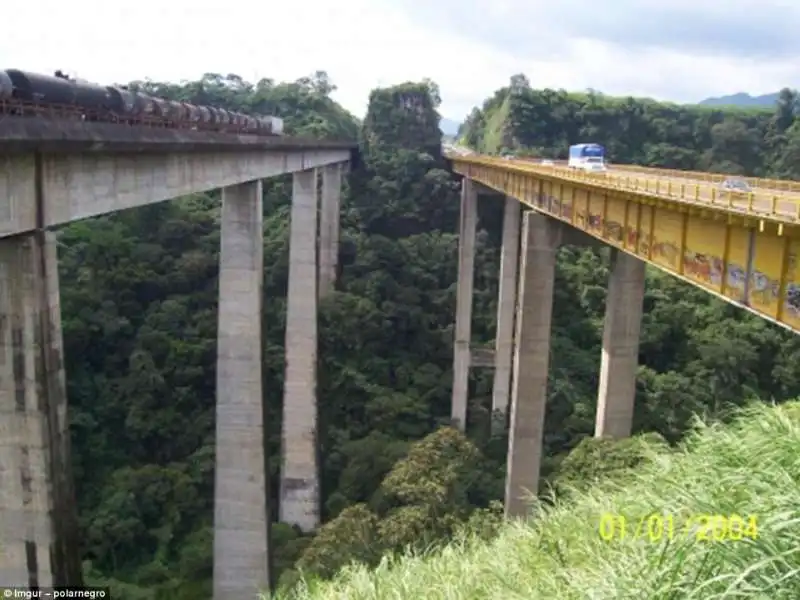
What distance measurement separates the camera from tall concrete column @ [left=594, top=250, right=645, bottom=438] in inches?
781

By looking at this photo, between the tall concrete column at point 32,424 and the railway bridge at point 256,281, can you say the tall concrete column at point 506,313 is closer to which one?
the railway bridge at point 256,281

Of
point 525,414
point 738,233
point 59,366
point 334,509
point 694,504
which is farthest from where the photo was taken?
point 334,509

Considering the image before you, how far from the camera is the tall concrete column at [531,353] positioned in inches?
881

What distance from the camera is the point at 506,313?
37.3 meters

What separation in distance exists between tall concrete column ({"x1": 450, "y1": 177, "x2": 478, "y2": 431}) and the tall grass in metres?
27.7

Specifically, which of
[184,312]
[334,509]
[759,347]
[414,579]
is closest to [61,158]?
[414,579]

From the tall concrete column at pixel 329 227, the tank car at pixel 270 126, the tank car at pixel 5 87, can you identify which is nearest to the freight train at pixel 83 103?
the tank car at pixel 5 87

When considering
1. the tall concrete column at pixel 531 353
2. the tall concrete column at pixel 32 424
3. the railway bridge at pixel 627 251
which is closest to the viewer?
the tall concrete column at pixel 32 424

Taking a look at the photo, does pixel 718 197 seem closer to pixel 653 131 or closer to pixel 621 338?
pixel 621 338

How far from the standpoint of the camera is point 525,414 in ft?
74.0

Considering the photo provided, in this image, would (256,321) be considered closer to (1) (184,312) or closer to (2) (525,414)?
(2) (525,414)

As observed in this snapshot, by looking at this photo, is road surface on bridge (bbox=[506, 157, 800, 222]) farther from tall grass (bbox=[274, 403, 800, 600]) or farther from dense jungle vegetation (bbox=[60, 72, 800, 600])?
dense jungle vegetation (bbox=[60, 72, 800, 600])

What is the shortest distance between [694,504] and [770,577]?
1798 millimetres

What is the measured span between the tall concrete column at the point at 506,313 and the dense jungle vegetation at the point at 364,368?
1.28m
